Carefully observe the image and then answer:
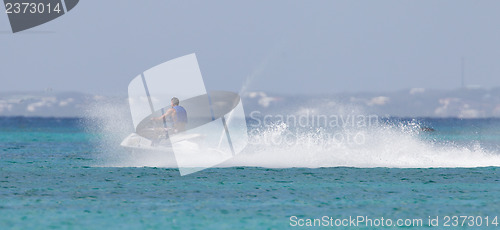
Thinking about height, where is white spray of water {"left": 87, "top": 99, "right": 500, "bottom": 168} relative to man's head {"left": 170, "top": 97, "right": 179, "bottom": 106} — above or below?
below

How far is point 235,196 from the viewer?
22.5 m

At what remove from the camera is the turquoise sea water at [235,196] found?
18438mm

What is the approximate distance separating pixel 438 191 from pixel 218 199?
6.81 meters

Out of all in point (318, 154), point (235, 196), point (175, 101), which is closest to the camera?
point (235, 196)

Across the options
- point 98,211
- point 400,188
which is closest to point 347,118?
point 400,188

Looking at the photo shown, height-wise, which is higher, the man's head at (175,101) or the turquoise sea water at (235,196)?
the man's head at (175,101)

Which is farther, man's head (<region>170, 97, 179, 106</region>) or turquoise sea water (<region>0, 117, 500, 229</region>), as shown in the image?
man's head (<region>170, 97, 179, 106</region>)

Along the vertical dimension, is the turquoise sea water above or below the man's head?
below

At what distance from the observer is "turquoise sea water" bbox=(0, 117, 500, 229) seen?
1844 centimetres

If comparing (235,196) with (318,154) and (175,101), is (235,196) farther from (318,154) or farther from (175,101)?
(318,154)

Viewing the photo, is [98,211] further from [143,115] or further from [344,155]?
[344,155]

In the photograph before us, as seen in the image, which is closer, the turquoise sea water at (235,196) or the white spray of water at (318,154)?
the turquoise sea water at (235,196)

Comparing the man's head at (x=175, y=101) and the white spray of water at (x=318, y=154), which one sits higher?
the man's head at (x=175, y=101)

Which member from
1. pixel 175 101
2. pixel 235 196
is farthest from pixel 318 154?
pixel 235 196
